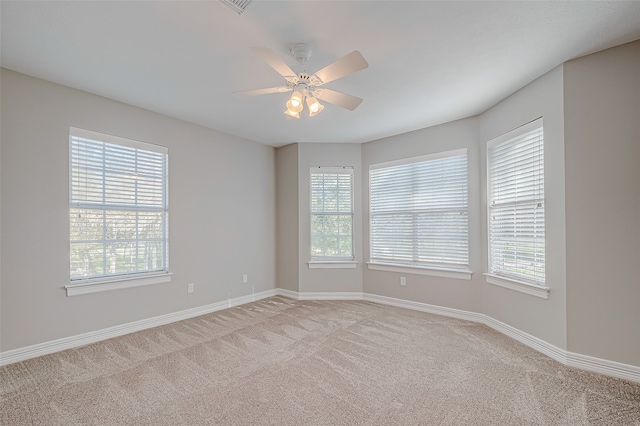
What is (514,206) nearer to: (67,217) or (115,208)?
(115,208)

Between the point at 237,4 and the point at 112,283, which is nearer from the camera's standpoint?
the point at 237,4

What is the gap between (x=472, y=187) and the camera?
394 centimetres

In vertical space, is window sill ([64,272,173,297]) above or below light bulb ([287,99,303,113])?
below

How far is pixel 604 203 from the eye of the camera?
8.20 ft

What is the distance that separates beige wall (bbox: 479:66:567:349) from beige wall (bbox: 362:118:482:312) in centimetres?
62

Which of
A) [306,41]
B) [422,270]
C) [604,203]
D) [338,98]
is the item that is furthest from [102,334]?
[604,203]

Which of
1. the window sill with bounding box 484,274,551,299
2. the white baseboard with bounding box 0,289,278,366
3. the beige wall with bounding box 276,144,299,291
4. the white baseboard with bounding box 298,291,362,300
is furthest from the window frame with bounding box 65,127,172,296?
the window sill with bounding box 484,274,551,299

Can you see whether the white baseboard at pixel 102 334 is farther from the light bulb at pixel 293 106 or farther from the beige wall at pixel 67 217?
the light bulb at pixel 293 106

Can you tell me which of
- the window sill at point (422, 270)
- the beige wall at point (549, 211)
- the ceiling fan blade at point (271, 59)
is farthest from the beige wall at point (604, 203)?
the ceiling fan blade at point (271, 59)

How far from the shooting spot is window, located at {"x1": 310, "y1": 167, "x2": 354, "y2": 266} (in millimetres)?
5086

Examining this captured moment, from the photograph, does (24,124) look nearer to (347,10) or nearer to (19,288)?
(19,288)

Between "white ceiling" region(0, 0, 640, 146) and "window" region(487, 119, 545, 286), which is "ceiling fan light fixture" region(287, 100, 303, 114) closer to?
"white ceiling" region(0, 0, 640, 146)

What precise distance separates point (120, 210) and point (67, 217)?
0.50m

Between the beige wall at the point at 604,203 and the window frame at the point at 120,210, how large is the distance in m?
4.35
